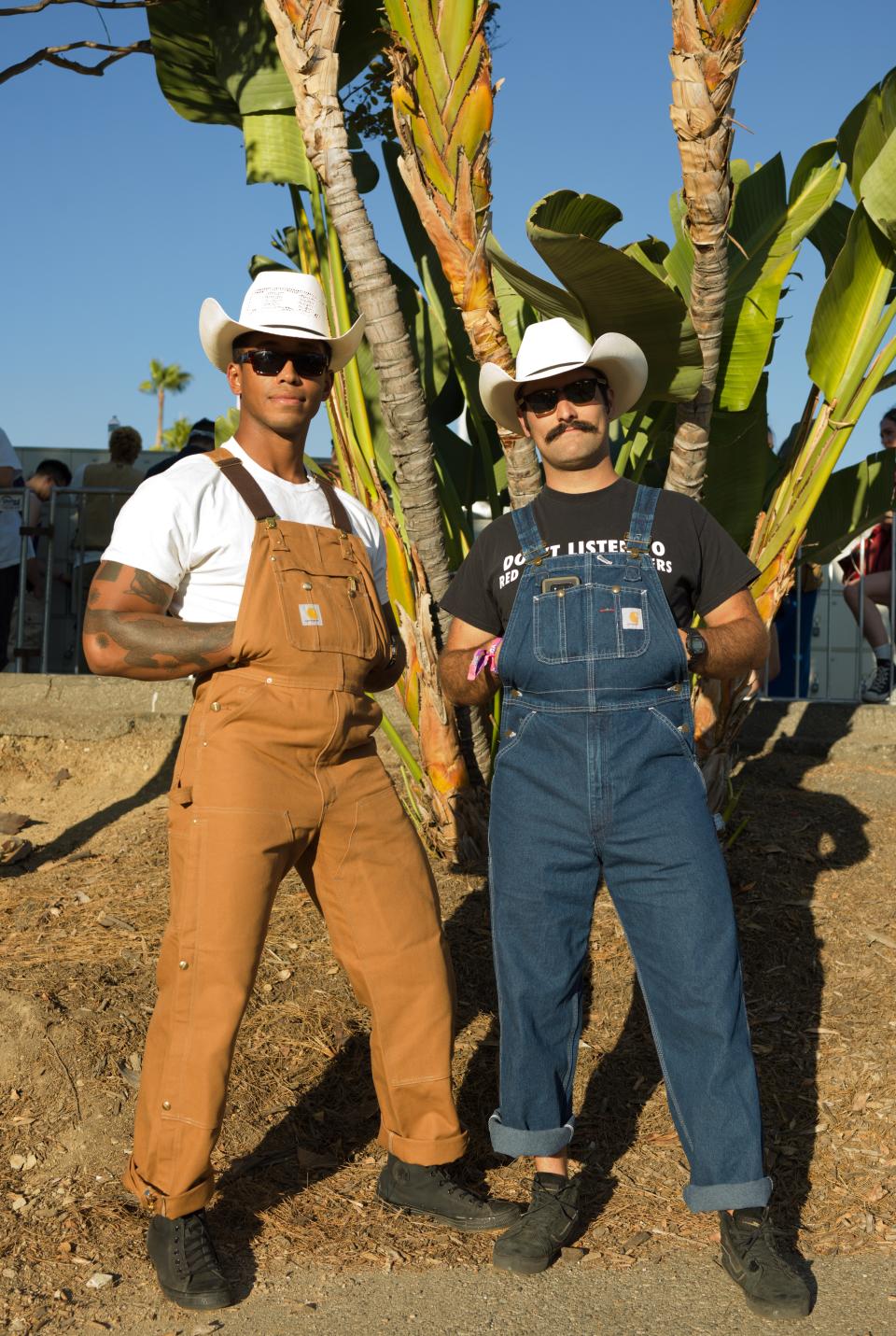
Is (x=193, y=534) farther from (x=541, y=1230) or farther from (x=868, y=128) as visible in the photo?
(x=868, y=128)

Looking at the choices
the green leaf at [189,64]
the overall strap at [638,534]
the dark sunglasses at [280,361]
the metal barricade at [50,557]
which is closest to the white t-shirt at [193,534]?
the dark sunglasses at [280,361]

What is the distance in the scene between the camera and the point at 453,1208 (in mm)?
3588

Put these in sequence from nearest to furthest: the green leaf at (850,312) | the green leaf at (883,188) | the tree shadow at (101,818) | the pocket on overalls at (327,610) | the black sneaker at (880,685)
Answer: the pocket on overalls at (327,610)
the green leaf at (883,188)
the green leaf at (850,312)
the tree shadow at (101,818)
the black sneaker at (880,685)

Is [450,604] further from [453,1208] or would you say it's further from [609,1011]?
[609,1011]

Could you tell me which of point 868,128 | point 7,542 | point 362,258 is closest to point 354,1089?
point 362,258

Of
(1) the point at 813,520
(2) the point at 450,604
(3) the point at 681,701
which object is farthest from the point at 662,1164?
(1) the point at 813,520

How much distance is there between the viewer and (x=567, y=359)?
3.38 m

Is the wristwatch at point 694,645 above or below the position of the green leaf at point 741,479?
below

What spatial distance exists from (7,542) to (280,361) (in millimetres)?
6221

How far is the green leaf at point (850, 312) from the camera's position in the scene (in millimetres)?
5484

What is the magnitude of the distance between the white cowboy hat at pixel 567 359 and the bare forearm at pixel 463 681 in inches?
29.3

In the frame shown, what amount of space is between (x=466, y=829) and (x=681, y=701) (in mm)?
2644

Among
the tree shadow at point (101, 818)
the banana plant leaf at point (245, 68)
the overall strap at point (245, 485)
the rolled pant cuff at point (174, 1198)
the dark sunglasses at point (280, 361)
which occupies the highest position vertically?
the banana plant leaf at point (245, 68)

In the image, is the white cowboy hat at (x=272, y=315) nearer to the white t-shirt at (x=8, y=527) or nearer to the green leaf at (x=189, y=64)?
the green leaf at (x=189, y=64)
